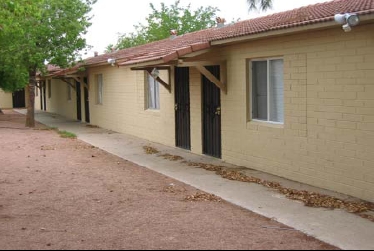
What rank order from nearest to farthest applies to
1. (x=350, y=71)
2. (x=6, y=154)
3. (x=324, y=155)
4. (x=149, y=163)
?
(x=350, y=71), (x=324, y=155), (x=149, y=163), (x=6, y=154)

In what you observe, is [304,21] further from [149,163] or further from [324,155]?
[149,163]

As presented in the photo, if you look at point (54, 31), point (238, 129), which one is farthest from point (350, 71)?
point (54, 31)

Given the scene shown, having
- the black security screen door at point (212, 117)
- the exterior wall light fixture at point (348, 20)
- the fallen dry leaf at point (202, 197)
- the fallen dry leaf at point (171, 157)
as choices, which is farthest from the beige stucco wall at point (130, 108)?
the exterior wall light fixture at point (348, 20)

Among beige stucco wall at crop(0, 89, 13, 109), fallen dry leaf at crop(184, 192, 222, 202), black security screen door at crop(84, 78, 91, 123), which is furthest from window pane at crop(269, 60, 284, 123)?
beige stucco wall at crop(0, 89, 13, 109)

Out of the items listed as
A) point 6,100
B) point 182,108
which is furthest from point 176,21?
point 182,108

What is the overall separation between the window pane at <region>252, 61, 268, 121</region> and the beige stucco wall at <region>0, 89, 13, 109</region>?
33.7 metres

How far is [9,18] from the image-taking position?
9.53 meters

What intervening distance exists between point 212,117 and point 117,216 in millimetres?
5532

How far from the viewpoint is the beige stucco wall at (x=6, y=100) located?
132 feet

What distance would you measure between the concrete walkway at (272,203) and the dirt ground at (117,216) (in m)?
0.23

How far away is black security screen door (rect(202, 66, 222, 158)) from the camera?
1148 centimetres

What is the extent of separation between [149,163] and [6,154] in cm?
391

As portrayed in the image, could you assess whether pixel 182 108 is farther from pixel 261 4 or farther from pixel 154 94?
pixel 261 4

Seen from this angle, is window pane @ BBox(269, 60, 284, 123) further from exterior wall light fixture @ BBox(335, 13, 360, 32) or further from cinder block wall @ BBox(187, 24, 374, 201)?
exterior wall light fixture @ BBox(335, 13, 360, 32)
